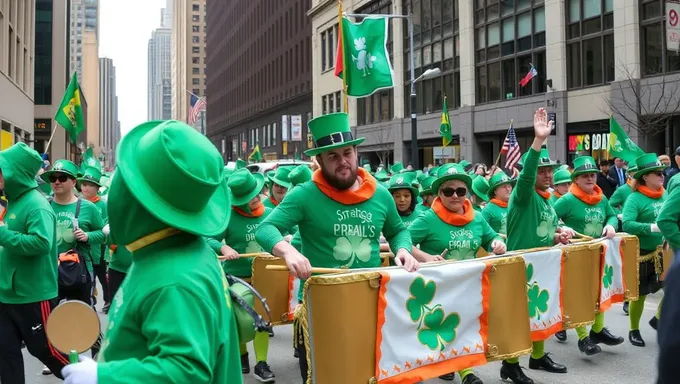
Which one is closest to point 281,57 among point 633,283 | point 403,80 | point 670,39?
point 403,80

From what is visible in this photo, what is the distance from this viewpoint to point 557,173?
9.78 meters

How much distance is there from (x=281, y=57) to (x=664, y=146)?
157 feet

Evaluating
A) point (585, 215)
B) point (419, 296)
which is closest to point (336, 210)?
point (419, 296)

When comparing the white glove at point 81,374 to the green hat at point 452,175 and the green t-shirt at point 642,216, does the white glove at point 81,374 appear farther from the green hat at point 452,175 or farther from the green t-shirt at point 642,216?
the green t-shirt at point 642,216

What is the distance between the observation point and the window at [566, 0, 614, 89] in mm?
28328

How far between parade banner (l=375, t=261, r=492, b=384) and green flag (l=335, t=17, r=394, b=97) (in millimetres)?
9510

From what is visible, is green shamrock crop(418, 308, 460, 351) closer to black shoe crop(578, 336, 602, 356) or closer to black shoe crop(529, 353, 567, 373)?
black shoe crop(529, 353, 567, 373)

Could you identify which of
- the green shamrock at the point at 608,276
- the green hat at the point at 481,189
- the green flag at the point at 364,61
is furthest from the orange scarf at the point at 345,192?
the green flag at the point at 364,61

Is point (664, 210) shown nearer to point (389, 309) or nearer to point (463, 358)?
point (463, 358)

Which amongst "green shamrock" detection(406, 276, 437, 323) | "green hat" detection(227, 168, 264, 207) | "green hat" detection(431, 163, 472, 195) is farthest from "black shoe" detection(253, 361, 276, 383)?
"green hat" detection(431, 163, 472, 195)

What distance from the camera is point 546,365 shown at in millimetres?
6797

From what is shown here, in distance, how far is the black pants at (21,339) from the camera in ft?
15.5

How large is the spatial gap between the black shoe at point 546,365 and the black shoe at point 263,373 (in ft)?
8.61

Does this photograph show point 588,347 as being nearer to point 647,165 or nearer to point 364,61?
point 647,165
